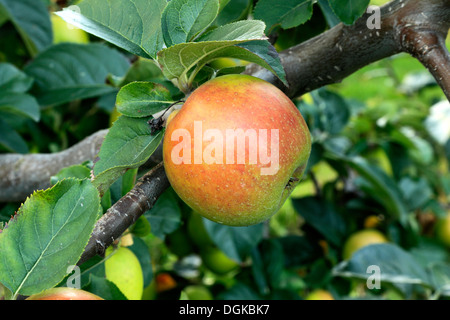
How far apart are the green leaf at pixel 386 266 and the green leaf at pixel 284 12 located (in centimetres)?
51

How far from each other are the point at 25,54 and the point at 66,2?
162mm

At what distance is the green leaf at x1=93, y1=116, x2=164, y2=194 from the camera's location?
1.48ft

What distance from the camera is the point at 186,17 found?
0.46m

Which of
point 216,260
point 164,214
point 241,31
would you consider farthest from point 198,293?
point 241,31

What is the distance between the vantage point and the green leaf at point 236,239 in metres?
0.91

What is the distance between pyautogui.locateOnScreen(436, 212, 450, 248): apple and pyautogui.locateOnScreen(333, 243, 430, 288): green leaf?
40 centimetres

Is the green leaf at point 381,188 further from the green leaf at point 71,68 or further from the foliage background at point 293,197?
the green leaf at point 71,68

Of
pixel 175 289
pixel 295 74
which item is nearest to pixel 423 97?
pixel 175 289

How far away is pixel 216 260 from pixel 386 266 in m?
0.37

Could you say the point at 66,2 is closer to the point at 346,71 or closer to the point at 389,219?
the point at 346,71

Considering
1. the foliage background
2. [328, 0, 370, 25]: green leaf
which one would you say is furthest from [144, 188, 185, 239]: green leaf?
[328, 0, 370, 25]: green leaf

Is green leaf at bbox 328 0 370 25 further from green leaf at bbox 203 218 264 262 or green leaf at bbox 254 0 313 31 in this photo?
green leaf at bbox 203 218 264 262

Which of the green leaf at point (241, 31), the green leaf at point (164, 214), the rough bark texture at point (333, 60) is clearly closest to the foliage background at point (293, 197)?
the green leaf at point (164, 214)

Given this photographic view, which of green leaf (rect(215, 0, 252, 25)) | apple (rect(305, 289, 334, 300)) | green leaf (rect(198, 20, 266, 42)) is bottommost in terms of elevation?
apple (rect(305, 289, 334, 300))
